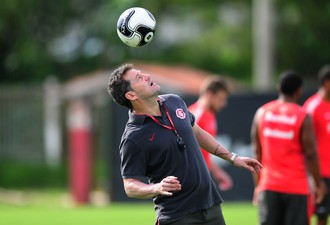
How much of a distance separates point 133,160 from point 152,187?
0.43 metres

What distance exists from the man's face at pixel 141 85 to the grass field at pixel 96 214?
694 centimetres

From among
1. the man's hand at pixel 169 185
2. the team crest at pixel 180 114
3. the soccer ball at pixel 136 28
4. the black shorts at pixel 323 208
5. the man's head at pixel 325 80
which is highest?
the man's head at pixel 325 80

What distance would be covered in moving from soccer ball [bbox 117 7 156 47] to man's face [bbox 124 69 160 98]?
63cm

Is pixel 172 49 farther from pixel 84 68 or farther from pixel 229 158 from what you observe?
pixel 229 158

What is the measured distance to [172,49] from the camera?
3891 cm

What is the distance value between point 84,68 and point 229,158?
2718 cm

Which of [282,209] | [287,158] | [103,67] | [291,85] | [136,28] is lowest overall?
[282,209]

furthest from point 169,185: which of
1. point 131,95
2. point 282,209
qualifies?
point 282,209

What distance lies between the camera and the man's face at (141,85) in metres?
7.99

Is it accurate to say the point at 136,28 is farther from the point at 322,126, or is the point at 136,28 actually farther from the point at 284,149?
the point at 322,126

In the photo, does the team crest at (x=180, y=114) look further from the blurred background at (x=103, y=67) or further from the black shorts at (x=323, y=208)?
the blurred background at (x=103, y=67)

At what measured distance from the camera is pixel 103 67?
34688 millimetres

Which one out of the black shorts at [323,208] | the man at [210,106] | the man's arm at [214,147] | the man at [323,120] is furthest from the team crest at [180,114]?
the man at [323,120]

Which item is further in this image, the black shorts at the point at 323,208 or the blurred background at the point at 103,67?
the blurred background at the point at 103,67
